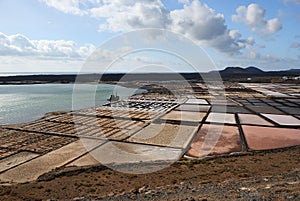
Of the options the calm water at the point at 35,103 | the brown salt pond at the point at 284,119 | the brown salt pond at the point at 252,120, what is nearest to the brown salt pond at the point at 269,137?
the brown salt pond at the point at 252,120

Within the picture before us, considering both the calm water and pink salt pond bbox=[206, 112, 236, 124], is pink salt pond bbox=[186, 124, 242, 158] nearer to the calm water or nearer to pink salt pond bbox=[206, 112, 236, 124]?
pink salt pond bbox=[206, 112, 236, 124]

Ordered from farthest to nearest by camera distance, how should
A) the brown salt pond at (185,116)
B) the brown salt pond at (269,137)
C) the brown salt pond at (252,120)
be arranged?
the brown salt pond at (185,116)
the brown salt pond at (252,120)
the brown salt pond at (269,137)

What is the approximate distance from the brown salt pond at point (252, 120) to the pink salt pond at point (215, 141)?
3358 millimetres

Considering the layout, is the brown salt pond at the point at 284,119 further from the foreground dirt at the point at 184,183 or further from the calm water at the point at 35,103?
the calm water at the point at 35,103

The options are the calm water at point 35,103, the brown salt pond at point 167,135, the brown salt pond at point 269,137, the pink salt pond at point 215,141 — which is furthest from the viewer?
the calm water at point 35,103

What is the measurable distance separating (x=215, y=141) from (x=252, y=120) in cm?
993

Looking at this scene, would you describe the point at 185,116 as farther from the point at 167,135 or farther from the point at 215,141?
the point at 215,141

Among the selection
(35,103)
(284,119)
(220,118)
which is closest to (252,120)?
(220,118)

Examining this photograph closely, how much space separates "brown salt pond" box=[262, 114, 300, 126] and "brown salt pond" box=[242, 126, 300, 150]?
9.56ft

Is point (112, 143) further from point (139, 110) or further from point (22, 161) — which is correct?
point (139, 110)

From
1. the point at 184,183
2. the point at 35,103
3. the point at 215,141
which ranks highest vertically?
the point at 184,183

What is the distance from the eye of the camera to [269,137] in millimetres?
19875

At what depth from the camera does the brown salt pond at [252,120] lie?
25234 millimetres

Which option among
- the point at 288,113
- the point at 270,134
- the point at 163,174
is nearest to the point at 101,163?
the point at 163,174
